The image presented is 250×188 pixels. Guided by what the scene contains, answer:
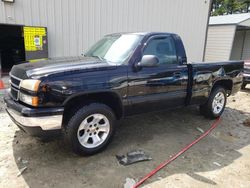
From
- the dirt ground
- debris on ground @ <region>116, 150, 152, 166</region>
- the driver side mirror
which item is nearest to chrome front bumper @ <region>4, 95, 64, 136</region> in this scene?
the dirt ground

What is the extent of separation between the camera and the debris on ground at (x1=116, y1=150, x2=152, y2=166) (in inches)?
124

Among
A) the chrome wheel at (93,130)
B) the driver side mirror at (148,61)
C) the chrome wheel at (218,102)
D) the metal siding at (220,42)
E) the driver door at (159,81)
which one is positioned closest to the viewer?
the chrome wheel at (93,130)

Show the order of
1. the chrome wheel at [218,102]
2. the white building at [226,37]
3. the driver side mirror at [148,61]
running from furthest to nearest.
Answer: the white building at [226,37] < the chrome wheel at [218,102] < the driver side mirror at [148,61]

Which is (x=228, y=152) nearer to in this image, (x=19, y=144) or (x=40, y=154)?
(x=40, y=154)

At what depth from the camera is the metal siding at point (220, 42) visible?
13.7 meters

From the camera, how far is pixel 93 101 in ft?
10.4

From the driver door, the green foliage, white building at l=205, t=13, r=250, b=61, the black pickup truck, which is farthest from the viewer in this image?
the green foliage

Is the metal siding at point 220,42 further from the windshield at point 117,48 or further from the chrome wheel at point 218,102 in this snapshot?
the windshield at point 117,48

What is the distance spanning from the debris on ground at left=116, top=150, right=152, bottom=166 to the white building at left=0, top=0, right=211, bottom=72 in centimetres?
540

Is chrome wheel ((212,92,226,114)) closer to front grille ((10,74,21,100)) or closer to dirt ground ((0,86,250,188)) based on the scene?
dirt ground ((0,86,250,188))

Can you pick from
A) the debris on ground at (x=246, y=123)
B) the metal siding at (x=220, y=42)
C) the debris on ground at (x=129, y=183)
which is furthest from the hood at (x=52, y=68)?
the metal siding at (x=220, y=42)

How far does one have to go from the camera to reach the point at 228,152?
359 centimetres

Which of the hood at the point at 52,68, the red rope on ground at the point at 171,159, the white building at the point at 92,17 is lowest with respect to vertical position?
the red rope on ground at the point at 171,159

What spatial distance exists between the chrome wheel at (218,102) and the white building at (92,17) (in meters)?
4.97
